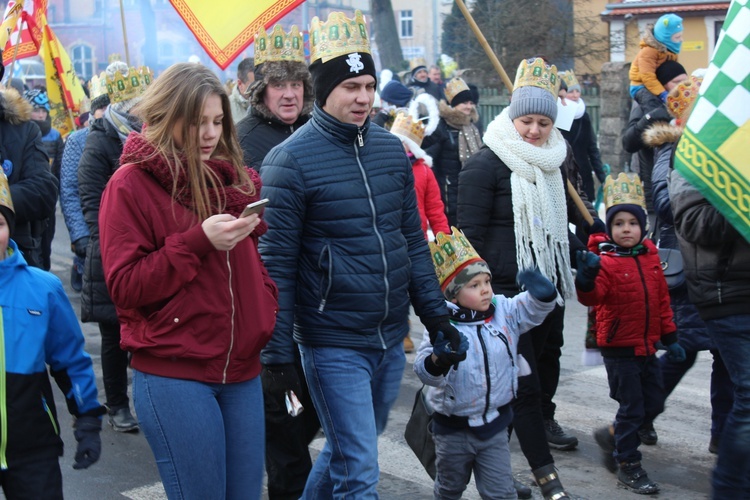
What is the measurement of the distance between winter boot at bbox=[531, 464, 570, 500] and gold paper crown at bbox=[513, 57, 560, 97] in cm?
187

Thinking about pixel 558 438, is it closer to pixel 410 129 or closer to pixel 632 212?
pixel 632 212

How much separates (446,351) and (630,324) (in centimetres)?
164

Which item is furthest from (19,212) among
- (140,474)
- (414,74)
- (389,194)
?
(414,74)

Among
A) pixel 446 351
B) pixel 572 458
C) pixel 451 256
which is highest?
pixel 451 256

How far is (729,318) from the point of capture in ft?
14.8

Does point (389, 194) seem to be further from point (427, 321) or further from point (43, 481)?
point (43, 481)

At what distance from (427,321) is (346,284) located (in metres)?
0.50

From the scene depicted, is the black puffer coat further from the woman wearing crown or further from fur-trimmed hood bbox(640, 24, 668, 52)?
fur-trimmed hood bbox(640, 24, 668, 52)

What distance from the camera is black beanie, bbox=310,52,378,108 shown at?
4055 mm

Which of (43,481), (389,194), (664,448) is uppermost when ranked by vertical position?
(389,194)

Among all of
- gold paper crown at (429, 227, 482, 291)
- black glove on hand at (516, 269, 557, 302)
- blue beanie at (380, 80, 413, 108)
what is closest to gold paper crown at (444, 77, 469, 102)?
blue beanie at (380, 80, 413, 108)

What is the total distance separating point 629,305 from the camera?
5391 mm

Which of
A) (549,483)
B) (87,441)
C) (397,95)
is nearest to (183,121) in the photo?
(87,441)

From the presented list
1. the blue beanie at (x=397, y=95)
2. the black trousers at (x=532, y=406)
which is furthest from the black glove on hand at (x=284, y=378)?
the blue beanie at (x=397, y=95)
